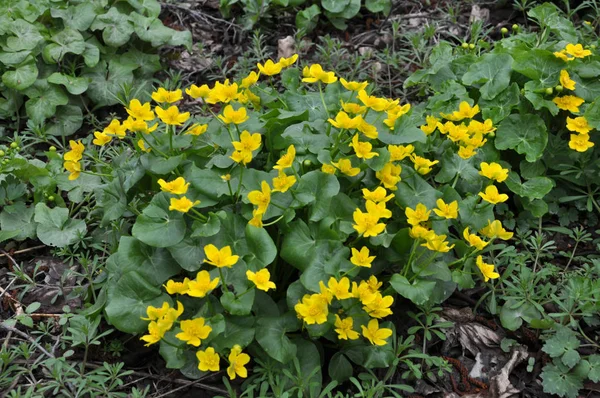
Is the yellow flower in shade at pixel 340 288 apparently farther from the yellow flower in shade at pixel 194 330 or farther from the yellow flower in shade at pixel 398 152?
the yellow flower in shade at pixel 398 152

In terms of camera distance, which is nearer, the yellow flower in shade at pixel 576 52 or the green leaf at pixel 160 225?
the green leaf at pixel 160 225

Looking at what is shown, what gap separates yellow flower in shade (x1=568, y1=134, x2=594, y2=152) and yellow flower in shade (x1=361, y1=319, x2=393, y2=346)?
1308 mm

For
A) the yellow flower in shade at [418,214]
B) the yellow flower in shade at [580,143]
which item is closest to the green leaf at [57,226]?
the yellow flower in shade at [418,214]

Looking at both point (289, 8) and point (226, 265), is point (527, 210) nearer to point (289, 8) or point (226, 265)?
point (226, 265)

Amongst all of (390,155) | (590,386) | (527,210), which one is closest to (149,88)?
(390,155)

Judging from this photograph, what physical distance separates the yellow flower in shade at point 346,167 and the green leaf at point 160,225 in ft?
1.94

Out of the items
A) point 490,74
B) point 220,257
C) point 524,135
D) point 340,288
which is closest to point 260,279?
point 220,257

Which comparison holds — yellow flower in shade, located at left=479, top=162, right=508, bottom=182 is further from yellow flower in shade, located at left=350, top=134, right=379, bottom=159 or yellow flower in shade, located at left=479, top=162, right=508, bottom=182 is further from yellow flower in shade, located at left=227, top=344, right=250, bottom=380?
yellow flower in shade, located at left=227, top=344, right=250, bottom=380

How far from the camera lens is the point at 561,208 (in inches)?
122

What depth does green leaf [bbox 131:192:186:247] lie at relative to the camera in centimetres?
236

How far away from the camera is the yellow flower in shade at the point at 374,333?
228cm

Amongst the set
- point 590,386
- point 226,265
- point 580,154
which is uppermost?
point 226,265

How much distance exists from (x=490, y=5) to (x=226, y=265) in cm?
299

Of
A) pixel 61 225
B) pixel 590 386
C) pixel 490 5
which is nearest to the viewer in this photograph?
pixel 590 386
